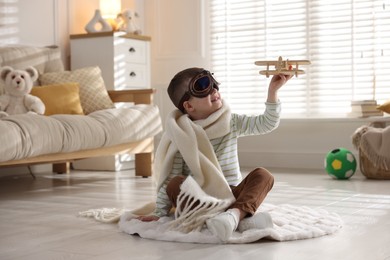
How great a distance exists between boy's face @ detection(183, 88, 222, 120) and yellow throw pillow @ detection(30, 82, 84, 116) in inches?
71.2

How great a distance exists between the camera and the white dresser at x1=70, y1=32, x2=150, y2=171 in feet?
14.5

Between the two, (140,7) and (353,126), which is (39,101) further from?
(353,126)

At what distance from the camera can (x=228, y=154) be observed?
2113 millimetres

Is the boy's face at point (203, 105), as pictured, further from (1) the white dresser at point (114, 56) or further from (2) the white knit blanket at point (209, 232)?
(1) the white dresser at point (114, 56)

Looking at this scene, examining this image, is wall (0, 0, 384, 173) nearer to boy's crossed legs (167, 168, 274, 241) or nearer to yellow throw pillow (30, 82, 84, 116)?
yellow throw pillow (30, 82, 84, 116)

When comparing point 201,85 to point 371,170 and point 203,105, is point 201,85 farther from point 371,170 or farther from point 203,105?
point 371,170

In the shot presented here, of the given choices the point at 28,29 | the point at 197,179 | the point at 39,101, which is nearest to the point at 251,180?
the point at 197,179

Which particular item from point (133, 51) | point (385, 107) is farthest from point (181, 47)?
point (385, 107)

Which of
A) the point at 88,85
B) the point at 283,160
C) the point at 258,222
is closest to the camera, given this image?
the point at 258,222

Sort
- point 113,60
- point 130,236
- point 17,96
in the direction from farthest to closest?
1. point 113,60
2. point 17,96
3. point 130,236

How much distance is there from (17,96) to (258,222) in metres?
2.17

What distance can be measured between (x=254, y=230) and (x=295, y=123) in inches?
107

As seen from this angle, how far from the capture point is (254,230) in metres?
1.85

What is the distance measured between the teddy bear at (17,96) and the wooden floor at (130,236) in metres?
0.45
